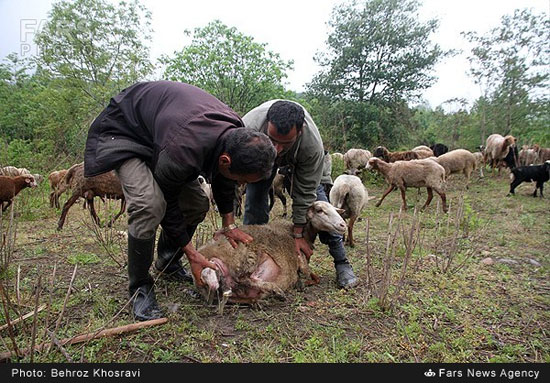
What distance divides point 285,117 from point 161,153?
3.85 ft

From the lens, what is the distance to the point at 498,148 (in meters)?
14.8

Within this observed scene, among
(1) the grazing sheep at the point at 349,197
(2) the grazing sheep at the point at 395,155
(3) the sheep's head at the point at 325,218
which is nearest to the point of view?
(3) the sheep's head at the point at 325,218

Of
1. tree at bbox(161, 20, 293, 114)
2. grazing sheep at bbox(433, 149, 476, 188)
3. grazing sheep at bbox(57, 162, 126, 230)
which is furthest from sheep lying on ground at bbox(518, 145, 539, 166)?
grazing sheep at bbox(57, 162, 126, 230)

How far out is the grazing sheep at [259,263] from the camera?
312cm

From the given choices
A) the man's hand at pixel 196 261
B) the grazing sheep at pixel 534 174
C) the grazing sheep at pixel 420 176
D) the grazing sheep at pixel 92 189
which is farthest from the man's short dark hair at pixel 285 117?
→ the grazing sheep at pixel 534 174

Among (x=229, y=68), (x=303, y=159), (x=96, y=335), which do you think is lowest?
(x=96, y=335)

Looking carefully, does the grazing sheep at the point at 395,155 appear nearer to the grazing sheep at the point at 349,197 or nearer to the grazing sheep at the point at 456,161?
the grazing sheep at the point at 456,161

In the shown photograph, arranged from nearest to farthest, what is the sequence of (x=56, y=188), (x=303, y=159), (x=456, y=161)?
1. (x=303, y=159)
2. (x=56, y=188)
3. (x=456, y=161)

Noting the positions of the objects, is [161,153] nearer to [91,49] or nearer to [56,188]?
[56,188]

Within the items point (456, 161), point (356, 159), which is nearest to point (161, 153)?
point (456, 161)

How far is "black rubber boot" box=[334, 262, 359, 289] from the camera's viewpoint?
3733 mm

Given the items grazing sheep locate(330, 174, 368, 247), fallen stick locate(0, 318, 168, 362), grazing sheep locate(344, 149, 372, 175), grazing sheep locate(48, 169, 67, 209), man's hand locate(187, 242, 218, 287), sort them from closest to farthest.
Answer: fallen stick locate(0, 318, 168, 362)
man's hand locate(187, 242, 218, 287)
grazing sheep locate(330, 174, 368, 247)
grazing sheep locate(48, 169, 67, 209)
grazing sheep locate(344, 149, 372, 175)

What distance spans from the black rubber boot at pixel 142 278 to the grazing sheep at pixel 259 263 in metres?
0.46

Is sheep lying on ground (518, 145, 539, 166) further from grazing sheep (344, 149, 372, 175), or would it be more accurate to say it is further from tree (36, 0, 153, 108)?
tree (36, 0, 153, 108)
